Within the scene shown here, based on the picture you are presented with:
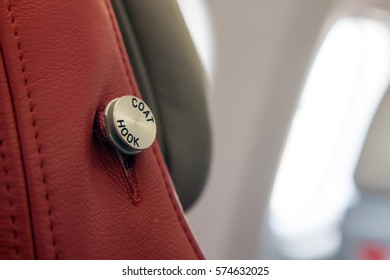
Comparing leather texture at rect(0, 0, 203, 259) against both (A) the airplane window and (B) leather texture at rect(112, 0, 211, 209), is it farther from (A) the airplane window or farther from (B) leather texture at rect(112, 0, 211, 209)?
(A) the airplane window

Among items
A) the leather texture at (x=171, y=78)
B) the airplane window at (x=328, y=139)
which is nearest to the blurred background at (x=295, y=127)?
the airplane window at (x=328, y=139)

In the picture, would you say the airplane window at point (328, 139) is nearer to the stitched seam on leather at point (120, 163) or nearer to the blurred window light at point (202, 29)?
the blurred window light at point (202, 29)

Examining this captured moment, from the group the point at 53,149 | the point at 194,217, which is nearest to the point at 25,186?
→ the point at 53,149

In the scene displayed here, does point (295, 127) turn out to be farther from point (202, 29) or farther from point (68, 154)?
point (68, 154)

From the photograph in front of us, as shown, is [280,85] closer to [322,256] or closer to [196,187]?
[322,256]

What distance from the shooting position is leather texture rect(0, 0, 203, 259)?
0.24 meters

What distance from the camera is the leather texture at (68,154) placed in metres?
0.24

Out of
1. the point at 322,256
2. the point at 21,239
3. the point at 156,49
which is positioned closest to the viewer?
the point at 21,239

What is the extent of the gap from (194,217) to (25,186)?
0.87 meters

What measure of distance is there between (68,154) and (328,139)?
3.16 feet

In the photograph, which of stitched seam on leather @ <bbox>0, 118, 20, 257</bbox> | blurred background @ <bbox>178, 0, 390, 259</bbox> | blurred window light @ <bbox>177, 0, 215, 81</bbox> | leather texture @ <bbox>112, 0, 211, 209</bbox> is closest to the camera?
stitched seam on leather @ <bbox>0, 118, 20, 257</bbox>

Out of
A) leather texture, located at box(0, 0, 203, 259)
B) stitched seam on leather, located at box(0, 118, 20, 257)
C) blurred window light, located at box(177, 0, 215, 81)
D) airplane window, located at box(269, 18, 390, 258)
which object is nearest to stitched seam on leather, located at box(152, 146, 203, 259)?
leather texture, located at box(0, 0, 203, 259)

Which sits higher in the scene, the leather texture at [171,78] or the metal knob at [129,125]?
the leather texture at [171,78]

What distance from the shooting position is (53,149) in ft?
0.84
